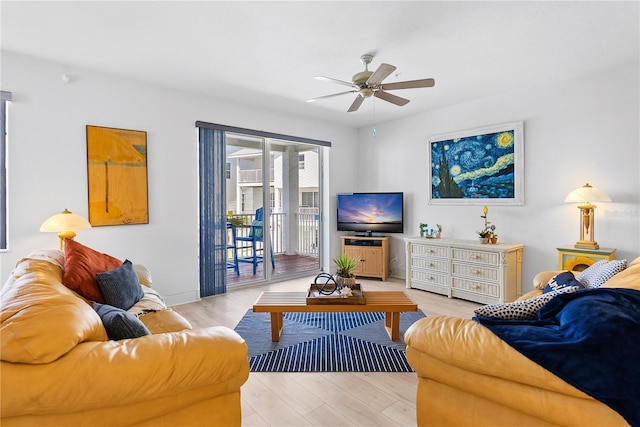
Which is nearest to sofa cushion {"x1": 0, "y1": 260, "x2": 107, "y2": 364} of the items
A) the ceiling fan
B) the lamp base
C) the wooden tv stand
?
the ceiling fan

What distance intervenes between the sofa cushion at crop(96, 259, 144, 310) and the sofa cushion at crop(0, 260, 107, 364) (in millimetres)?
799

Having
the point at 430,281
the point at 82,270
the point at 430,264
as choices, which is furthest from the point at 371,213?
the point at 82,270

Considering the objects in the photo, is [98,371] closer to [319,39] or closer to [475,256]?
[319,39]

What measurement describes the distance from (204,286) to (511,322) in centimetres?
380

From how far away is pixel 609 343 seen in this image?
3.91ft

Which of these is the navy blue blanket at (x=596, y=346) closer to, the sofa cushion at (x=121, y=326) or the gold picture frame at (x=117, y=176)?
the sofa cushion at (x=121, y=326)

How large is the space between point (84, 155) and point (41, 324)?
9.81 ft

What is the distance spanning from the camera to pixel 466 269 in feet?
13.9

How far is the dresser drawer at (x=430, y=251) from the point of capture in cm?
447

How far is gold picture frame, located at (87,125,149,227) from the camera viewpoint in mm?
3547

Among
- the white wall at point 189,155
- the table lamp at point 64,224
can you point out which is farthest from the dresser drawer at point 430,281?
the table lamp at point 64,224

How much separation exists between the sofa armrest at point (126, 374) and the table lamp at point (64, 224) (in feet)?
7.67

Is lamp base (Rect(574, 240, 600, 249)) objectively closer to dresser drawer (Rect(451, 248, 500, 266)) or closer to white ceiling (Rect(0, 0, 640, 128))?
dresser drawer (Rect(451, 248, 500, 266))

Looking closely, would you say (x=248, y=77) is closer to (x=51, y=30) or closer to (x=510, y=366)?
(x=51, y=30)
